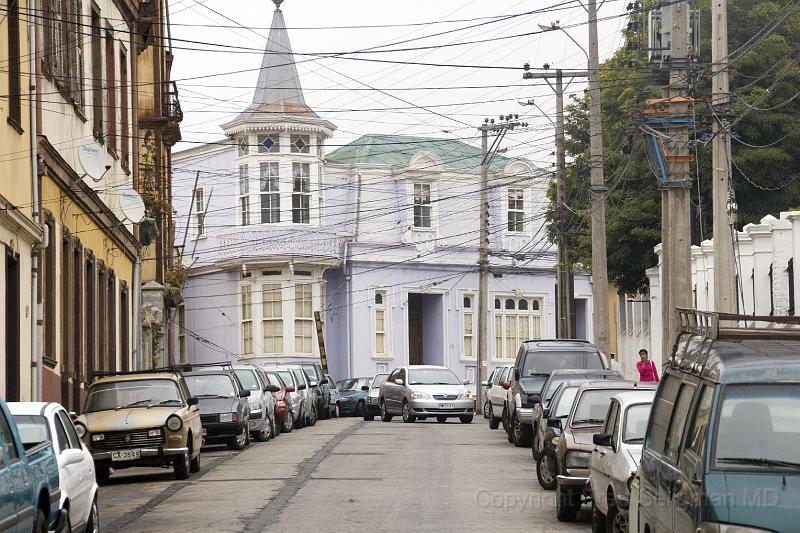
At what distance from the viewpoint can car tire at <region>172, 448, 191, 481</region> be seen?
22797 millimetres

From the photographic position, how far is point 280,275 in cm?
6575

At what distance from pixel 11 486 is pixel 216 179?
57.7 m

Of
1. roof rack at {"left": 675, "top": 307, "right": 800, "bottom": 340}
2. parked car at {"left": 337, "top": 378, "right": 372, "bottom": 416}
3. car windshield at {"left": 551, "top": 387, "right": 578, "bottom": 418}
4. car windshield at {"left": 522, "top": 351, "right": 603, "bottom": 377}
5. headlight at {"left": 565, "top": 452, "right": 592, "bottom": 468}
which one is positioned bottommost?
parked car at {"left": 337, "top": 378, "right": 372, "bottom": 416}

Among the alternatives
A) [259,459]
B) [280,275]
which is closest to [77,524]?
[259,459]

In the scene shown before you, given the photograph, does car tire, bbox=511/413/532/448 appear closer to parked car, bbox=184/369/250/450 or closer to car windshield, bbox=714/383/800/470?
parked car, bbox=184/369/250/450

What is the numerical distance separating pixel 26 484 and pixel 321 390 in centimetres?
3788

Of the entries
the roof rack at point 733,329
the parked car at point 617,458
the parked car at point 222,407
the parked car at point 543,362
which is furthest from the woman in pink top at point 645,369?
the roof rack at point 733,329

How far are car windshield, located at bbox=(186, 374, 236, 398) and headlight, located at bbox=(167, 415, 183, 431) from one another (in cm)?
711

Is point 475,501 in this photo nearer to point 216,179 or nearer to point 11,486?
point 11,486

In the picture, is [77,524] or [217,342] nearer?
[77,524]

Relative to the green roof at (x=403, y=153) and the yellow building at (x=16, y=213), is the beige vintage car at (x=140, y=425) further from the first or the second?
the green roof at (x=403, y=153)

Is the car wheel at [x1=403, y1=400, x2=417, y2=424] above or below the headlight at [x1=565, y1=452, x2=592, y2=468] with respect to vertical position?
below

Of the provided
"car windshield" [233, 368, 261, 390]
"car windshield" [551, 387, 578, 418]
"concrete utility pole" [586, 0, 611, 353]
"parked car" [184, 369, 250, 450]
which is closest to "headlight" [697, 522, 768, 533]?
"car windshield" [551, 387, 578, 418]

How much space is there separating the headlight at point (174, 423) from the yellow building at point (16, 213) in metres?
2.75
